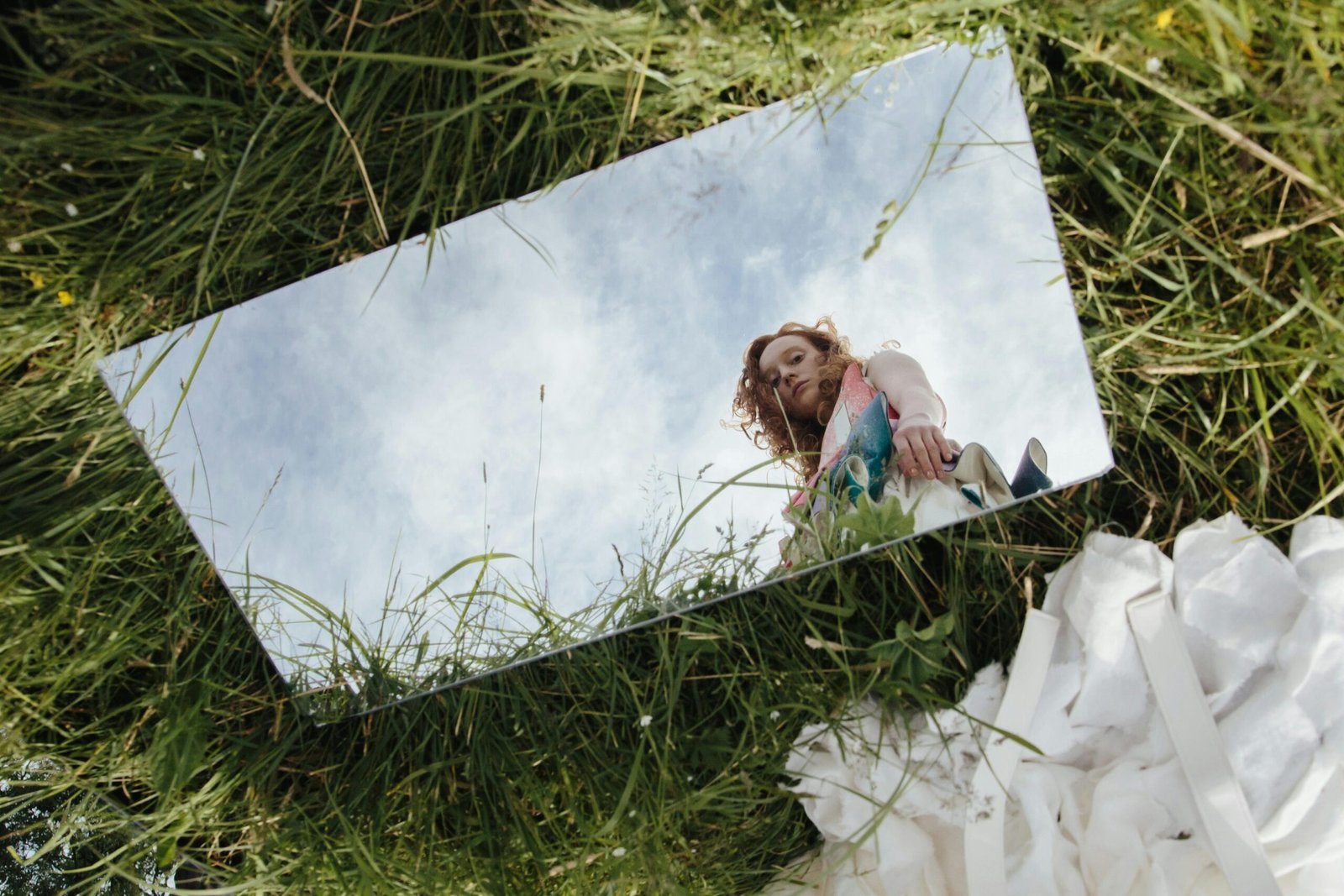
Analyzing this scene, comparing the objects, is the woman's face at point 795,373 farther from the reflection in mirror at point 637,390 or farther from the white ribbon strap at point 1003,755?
the white ribbon strap at point 1003,755

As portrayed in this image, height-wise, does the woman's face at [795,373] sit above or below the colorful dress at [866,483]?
above

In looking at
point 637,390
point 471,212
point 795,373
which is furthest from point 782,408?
point 471,212

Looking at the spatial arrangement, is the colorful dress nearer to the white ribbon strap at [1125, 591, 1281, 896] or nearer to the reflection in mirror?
the reflection in mirror

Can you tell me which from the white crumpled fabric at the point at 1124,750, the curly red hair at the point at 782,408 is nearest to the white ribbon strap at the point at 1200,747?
the white crumpled fabric at the point at 1124,750

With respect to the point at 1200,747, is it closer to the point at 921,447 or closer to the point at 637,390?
the point at 921,447

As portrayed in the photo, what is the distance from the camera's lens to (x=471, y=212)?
867 mm

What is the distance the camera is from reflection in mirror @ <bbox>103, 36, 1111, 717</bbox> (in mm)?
827

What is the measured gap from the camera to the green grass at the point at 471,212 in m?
0.80

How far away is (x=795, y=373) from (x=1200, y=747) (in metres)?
0.50

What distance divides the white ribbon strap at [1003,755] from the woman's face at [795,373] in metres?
0.30

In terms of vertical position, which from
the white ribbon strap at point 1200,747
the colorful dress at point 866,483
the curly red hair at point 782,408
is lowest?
the white ribbon strap at point 1200,747

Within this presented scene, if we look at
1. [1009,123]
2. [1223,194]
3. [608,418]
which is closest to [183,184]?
[608,418]

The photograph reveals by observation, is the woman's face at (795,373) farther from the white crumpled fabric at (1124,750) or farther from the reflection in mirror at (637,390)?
the white crumpled fabric at (1124,750)

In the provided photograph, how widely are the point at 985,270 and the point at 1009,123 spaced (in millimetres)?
134
